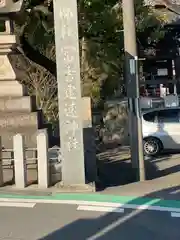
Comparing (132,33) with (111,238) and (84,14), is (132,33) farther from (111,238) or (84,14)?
(111,238)

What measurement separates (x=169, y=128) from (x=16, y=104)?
758 cm

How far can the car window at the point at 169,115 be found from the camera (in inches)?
712

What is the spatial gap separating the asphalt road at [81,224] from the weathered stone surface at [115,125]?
41.0 feet

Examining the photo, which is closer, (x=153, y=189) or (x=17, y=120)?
(x=153, y=189)

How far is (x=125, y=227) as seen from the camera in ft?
23.9

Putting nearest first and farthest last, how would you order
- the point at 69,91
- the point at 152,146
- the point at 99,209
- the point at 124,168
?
1. the point at 99,209
2. the point at 69,91
3. the point at 124,168
4. the point at 152,146

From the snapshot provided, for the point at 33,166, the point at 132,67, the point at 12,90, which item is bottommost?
the point at 33,166

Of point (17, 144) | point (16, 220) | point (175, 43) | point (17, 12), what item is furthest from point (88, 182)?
point (175, 43)

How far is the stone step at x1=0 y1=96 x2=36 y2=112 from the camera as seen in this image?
11961 millimetres

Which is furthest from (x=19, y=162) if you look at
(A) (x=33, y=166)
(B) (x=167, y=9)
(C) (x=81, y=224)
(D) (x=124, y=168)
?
(B) (x=167, y=9)

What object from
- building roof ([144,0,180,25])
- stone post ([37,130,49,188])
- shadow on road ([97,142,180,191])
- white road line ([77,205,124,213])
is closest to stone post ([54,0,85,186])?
stone post ([37,130,49,188])

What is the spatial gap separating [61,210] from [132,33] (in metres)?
5.34

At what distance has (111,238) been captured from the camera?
669 cm

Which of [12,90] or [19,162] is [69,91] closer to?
[19,162]
